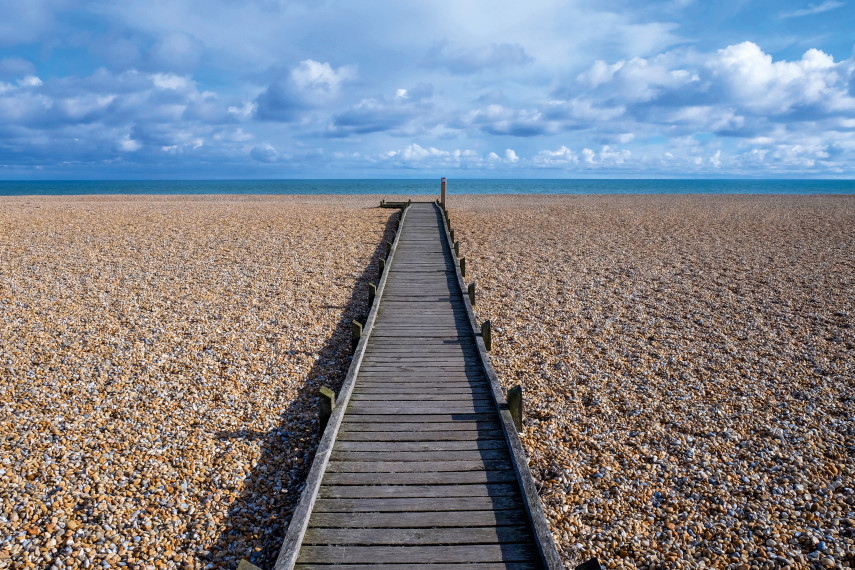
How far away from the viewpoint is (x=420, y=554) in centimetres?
386

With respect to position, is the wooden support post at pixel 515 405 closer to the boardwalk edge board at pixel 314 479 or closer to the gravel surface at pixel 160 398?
the boardwalk edge board at pixel 314 479

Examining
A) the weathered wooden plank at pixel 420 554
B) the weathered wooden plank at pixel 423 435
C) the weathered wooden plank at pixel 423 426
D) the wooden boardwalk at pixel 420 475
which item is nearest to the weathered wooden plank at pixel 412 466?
the wooden boardwalk at pixel 420 475

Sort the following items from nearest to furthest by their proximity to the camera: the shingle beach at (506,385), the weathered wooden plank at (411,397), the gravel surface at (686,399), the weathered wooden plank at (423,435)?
the shingle beach at (506,385), the gravel surface at (686,399), the weathered wooden plank at (423,435), the weathered wooden plank at (411,397)

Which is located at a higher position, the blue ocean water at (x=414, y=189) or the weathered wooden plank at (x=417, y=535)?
the blue ocean water at (x=414, y=189)

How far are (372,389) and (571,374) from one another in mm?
3244

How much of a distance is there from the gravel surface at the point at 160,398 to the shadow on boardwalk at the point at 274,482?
16mm

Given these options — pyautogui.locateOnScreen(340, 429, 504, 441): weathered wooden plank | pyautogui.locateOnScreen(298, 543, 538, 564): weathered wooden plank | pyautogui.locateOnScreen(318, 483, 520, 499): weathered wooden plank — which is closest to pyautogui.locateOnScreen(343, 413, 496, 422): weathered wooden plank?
pyautogui.locateOnScreen(340, 429, 504, 441): weathered wooden plank

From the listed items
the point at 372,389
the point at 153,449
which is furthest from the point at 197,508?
the point at 372,389

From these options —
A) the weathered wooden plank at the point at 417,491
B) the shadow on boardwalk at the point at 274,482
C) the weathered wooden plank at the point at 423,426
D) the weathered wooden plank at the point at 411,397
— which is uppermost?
the weathered wooden plank at the point at 411,397

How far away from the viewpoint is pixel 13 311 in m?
9.66

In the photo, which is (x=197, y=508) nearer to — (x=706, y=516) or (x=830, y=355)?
(x=706, y=516)

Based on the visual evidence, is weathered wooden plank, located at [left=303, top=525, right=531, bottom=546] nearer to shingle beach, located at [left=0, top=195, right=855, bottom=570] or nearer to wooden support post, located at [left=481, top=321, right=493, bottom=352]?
shingle beach, located at [left=0, top=195, right=855, bottom=570]

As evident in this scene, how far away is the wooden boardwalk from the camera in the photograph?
153 inches

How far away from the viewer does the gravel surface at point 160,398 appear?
4.39m
